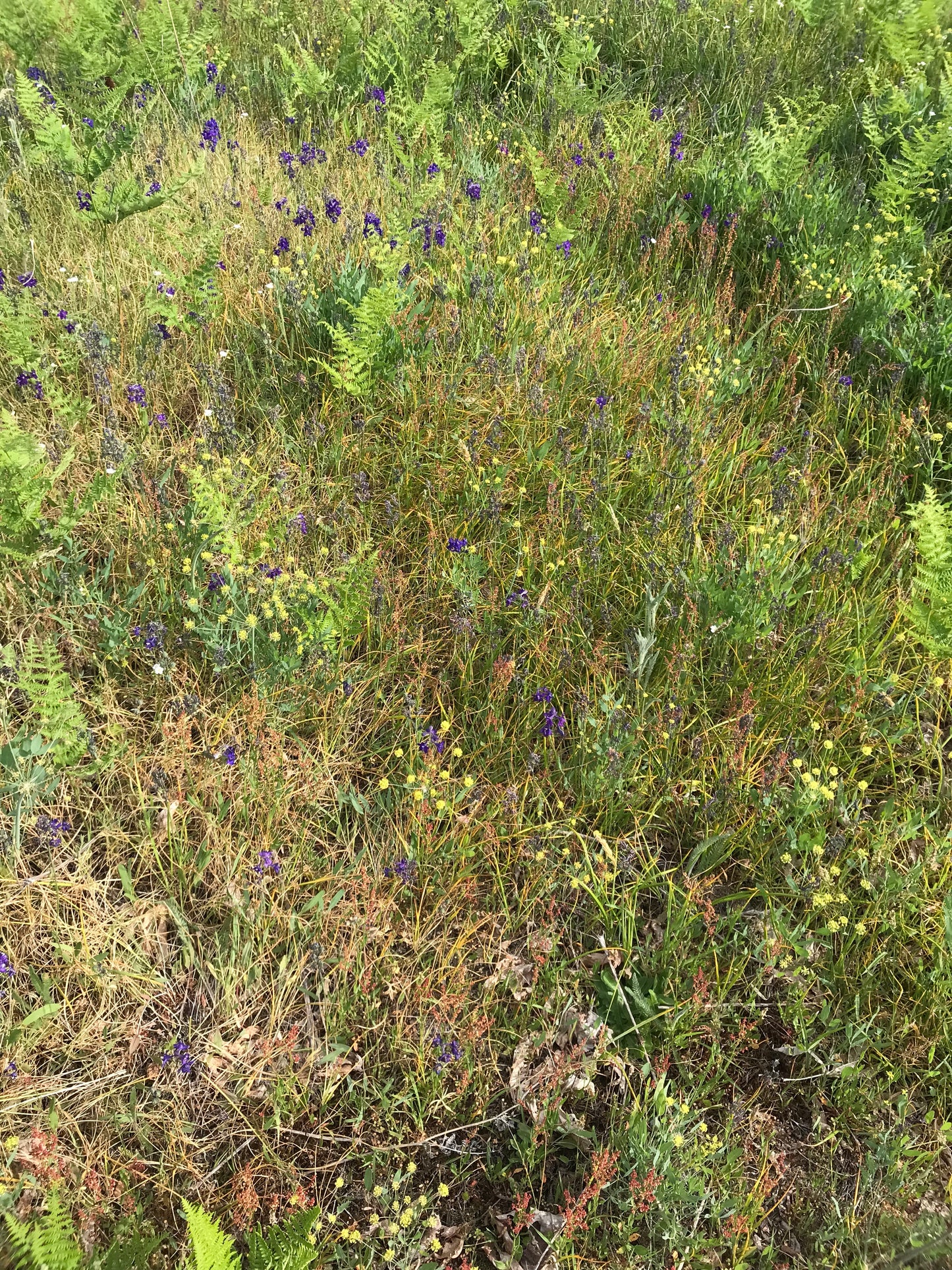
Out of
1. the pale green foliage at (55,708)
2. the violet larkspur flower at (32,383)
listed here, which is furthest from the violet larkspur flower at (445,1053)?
the violet larkspur flower at (32,383)

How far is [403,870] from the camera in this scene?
2.04 metres

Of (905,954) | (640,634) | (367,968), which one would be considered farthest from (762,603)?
(367,968)

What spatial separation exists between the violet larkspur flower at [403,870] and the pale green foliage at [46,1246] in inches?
35.7

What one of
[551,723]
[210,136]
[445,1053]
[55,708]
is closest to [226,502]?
[55,708]

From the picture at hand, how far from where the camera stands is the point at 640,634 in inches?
94.1

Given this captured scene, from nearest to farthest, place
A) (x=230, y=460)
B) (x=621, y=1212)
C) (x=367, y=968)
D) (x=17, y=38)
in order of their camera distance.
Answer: (x=621, y=1212) → (x=367, y=968) → (x=230, y=460) → (x=17, y=38)

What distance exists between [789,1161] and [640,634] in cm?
132

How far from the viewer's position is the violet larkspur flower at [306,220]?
11.3 ft

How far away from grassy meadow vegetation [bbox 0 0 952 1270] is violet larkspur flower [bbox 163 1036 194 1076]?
0.03 metres

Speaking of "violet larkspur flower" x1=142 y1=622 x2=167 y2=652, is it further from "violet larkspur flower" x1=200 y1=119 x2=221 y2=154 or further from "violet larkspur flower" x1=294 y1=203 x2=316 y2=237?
"violet larkspur flower" x1=200 y1=119 x2=221 y2=154

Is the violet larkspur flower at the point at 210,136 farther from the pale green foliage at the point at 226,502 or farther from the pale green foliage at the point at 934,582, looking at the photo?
the pale green foliage at the point at 934,582

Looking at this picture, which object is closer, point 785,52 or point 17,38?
point 17,38

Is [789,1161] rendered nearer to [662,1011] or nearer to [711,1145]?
[711,1145]

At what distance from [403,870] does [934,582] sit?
5.79 ft
